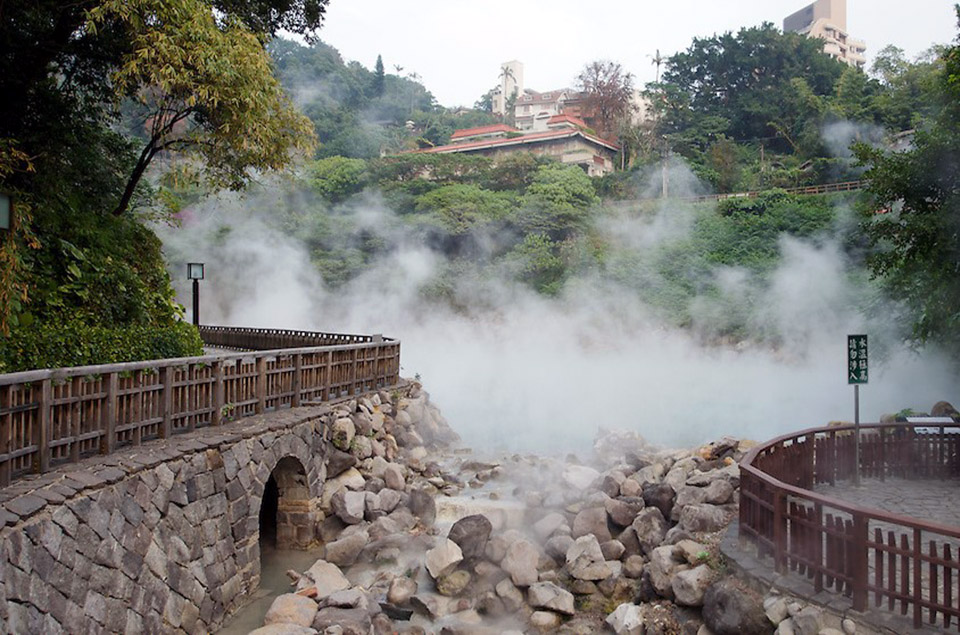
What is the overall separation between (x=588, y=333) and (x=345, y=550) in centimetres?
2241

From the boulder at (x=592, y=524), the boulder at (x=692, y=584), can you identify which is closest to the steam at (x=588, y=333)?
the boulder at (x=592, y=524)

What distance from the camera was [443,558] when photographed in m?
9.54

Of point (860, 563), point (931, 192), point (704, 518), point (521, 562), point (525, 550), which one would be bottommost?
point (521, 562)

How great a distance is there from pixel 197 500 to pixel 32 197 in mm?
5555

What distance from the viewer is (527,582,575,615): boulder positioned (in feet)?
28.6

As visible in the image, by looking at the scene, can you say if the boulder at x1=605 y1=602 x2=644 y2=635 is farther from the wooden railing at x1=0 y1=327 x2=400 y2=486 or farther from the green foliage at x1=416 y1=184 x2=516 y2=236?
the green foliage at x1=416 y1=184 x2=516 y2=236

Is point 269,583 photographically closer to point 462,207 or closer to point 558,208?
point 558,208

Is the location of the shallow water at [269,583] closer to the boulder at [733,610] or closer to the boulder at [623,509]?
the boulder at [623,509]

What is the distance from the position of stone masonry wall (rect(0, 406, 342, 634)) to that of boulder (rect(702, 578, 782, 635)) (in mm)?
5411

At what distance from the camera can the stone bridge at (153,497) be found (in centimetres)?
566

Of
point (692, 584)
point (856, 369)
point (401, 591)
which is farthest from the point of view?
point (856, 369)

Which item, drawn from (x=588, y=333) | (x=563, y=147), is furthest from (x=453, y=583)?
(x=563, y=147)

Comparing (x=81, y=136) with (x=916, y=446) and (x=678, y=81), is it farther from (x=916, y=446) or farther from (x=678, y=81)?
(x=678, y=81)

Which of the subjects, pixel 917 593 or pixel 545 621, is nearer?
pixel 917 593
